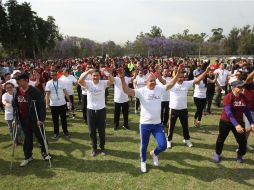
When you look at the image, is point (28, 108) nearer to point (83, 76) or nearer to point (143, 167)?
point (83, 76)

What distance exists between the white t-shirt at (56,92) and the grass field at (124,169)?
1299 millimetres

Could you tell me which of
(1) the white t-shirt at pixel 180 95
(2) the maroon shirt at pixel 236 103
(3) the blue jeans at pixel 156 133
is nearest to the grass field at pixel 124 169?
(3) the blue jeans at pixel 156 133

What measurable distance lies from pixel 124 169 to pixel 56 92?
3449mm

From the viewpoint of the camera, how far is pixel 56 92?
8.19m

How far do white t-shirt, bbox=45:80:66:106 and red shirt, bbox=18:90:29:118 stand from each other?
1.78 m

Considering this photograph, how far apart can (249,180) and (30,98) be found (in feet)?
17.9

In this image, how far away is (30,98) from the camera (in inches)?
251

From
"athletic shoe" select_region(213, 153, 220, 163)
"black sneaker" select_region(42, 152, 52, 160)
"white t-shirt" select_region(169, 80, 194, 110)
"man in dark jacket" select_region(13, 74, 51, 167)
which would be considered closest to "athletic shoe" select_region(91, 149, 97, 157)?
"black sneaker" select_region(42, 152, 52, 160)

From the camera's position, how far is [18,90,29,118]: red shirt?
6387 millimetres

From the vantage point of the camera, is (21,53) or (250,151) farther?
(21,53)

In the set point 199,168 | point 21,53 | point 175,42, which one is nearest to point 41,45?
point 21,53

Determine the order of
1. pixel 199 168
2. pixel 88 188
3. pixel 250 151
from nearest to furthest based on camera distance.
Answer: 1. pixel 88 188
2. pixel 199 168
3. pixel 250 151

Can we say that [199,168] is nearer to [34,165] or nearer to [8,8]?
[34,165]

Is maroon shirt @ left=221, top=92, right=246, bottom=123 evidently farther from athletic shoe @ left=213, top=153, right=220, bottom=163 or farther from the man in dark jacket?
the man in dark jacket
